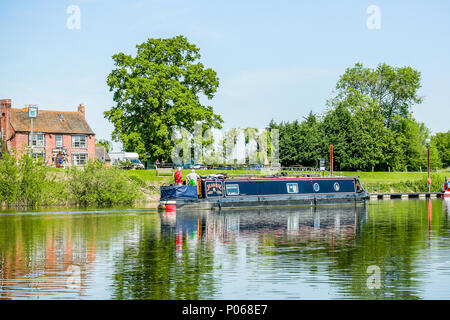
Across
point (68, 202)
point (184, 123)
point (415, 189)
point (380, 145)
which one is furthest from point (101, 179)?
point (380, 145)

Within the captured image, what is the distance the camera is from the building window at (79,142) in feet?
241

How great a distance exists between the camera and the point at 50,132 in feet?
234

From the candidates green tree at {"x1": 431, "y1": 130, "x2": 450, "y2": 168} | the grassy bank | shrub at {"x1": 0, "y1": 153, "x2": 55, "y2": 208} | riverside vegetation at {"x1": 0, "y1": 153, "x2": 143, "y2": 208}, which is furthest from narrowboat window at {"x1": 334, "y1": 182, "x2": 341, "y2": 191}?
green tree at {"x1": 431, "y1": 130, "x2": 450, "y2": 168}

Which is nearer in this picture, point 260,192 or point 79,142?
point 260,192

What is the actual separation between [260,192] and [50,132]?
36.9 m

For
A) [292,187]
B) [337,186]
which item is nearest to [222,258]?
[292,187]

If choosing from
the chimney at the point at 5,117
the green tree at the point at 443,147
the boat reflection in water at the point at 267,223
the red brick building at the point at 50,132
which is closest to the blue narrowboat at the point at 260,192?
the boat reflection in water at the point at 267,223

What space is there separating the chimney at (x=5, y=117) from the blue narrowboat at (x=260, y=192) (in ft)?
116

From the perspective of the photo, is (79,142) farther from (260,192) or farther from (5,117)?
(260,192)

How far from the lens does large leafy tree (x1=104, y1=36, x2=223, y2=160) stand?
197 feet

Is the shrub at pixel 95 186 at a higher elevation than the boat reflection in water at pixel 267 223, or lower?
higher

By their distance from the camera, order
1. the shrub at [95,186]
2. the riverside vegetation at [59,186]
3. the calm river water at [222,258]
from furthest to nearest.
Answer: the shrub at [95,186]
the riverside vegetation at [59,186]
the calm river water at [222,258]

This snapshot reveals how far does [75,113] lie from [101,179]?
34.1 m

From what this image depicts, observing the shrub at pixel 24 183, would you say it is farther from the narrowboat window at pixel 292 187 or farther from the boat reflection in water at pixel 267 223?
the narrowboat window at pixel 292 187
